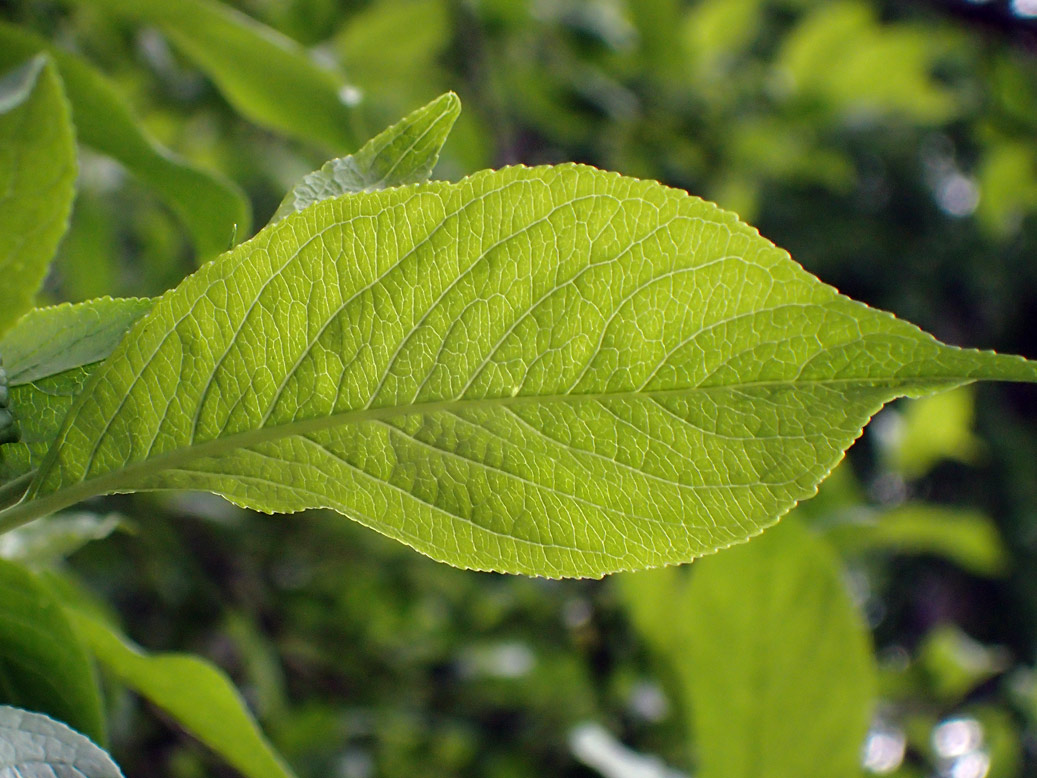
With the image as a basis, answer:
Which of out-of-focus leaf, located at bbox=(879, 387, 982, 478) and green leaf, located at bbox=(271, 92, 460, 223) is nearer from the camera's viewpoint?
green leaf, located at bbox=(271, 92, 460, 223)

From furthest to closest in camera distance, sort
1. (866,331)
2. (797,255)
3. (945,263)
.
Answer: (945,263) < (797,255) < (866,331)

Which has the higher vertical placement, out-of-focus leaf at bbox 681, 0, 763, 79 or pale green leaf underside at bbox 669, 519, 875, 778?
out-of-focus leaf at bbox 681, 0, 763, 79

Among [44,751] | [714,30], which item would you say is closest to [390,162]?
[44,751]

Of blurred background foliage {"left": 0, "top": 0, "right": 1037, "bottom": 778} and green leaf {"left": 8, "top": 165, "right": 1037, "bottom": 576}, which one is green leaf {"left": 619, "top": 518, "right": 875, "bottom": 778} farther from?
green leaf {"left": 8, "top": 165, "right": 1037, "bottom": 576}

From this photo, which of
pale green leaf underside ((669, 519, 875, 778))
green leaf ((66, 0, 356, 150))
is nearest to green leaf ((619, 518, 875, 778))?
pale green leaf underside ((669, 519, 875, 778))

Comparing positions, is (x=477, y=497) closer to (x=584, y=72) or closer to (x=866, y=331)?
(x=866, y=331)

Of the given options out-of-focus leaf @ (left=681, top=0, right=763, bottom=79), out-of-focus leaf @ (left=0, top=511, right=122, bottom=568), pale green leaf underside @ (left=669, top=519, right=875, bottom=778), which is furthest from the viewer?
out-of-focus leaf @ (left=681, top=0, right=763, bottom=79)

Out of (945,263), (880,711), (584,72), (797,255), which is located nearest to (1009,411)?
(945,263)
